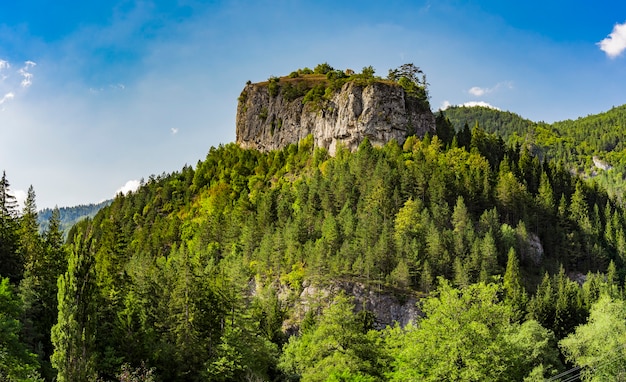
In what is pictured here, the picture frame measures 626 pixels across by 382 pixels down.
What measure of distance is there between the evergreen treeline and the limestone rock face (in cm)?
532

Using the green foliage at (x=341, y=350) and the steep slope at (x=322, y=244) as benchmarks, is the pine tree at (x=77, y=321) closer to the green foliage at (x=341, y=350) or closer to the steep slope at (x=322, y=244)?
the steep slope at (x=322, y=244)

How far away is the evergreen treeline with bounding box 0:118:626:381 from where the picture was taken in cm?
4303

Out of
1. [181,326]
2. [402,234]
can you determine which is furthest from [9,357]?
[402,234]

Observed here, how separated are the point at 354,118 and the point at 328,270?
51272 millimetres

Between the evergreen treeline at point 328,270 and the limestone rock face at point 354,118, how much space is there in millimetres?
5324

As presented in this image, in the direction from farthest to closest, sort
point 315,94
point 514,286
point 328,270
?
point 315,94 < point 328,270 < point 514,286

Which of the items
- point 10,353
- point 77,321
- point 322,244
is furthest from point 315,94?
point 10,353

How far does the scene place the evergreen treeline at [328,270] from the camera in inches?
1694

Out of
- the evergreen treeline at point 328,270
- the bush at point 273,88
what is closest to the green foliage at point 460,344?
the evergreen treeline at point 328,270

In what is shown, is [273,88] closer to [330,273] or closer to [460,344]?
[330,273]

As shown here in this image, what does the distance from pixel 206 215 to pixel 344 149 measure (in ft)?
111

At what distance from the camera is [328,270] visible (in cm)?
8644

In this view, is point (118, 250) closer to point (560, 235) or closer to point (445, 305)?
point (445, 305)

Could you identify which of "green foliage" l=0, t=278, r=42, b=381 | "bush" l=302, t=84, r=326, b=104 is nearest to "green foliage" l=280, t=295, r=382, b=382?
"green foliage" l=0, t=278, r=42, b=381
